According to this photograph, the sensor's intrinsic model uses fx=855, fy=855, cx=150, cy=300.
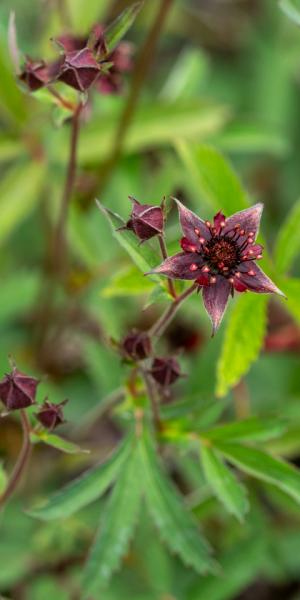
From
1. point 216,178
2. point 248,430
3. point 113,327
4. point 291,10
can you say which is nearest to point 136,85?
point 216,178

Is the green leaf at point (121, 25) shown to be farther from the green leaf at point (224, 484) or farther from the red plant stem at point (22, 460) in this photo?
the green leaf at point (224, 484)

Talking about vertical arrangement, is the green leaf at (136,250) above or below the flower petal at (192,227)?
above

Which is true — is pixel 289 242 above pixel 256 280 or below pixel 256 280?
above

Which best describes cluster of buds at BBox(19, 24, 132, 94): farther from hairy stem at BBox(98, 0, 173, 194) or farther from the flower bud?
hairy stem at BBox(98, 0, 173, 194)

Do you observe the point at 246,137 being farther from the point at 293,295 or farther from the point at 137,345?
the point at 137,345

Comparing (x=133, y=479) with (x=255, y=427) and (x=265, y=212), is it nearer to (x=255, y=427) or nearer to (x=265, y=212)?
(x=255, y=427)

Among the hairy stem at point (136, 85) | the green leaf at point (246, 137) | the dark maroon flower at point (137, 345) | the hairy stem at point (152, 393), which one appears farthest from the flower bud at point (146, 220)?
the green leaf at point (246, 137)

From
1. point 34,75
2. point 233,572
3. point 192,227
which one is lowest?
point 233,572

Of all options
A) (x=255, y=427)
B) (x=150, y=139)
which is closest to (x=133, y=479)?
(x=255, y=427)
